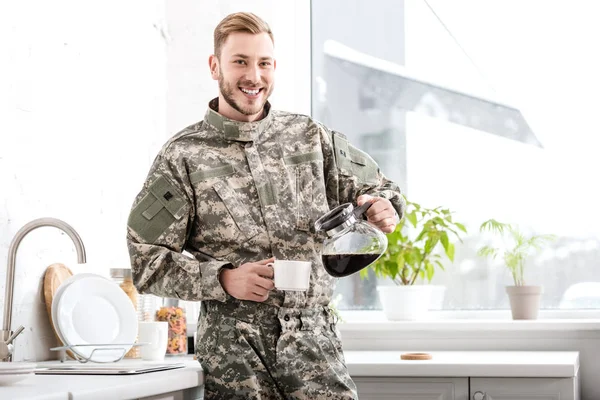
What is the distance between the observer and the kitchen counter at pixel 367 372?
1.59 metres

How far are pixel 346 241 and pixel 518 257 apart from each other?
1662 mm

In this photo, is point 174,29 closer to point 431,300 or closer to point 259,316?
point 431,300

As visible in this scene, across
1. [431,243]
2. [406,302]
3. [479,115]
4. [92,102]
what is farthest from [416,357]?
[92,102]

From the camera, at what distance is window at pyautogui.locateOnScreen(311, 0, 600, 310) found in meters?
3.35

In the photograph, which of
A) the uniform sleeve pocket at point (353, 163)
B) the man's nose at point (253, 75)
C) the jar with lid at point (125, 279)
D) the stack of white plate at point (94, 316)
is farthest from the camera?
the jar with lid at point (125, 279)

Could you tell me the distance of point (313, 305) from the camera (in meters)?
1.97

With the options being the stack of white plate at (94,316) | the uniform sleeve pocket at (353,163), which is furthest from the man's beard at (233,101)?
the stack of white plate at (94,316)

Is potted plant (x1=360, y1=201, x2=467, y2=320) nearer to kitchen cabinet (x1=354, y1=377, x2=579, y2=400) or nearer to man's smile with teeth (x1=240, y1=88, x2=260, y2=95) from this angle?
kitchen cabinet (x1=354, y1=377, x2=579, y2=400)

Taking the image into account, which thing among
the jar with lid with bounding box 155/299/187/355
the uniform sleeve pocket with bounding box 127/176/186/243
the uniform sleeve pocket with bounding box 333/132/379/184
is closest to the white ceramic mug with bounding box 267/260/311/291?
the uniform sleeve pocket with bounding box 127/176/186/243

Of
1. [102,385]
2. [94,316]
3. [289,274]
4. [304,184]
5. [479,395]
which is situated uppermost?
[304,184]

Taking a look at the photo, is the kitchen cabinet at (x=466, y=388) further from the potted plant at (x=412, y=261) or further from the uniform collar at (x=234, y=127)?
the uniform collar at (x=234, y=127)

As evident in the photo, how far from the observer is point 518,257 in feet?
10.8

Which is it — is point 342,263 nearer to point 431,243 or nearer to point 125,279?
point 125,279

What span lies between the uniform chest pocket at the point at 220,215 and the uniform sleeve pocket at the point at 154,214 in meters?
0.06
